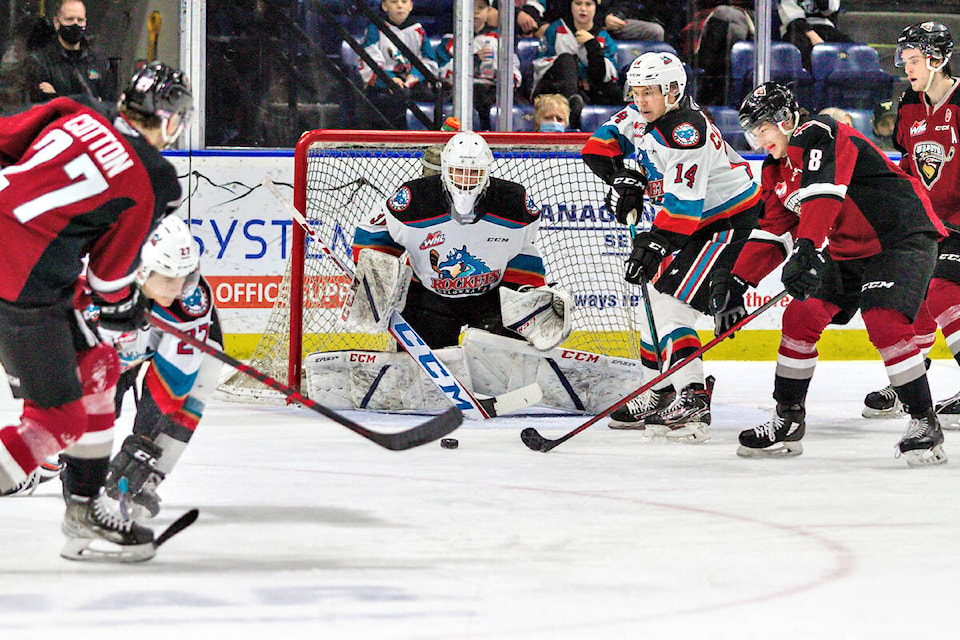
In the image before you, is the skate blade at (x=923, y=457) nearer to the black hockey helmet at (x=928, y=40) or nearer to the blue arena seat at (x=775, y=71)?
the black hockey helmet at (x=928, y=40)

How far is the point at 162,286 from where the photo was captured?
2.67 m

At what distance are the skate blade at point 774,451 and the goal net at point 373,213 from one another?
139 cm

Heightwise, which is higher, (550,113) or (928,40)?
(928,40)

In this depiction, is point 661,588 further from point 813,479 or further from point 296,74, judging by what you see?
point 296,74

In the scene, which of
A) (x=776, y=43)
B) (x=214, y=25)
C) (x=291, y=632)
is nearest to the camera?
(x=291, y=632)

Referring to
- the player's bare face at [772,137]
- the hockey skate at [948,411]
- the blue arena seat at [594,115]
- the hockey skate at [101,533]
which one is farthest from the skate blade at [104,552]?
the blue arena seat at [594,115]

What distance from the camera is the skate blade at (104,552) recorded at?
238 cm

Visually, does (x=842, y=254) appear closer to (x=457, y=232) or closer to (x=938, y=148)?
(x=938, y=148)

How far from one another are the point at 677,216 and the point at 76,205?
6.94ft

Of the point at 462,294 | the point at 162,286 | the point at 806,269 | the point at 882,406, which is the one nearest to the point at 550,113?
the point at 462,294

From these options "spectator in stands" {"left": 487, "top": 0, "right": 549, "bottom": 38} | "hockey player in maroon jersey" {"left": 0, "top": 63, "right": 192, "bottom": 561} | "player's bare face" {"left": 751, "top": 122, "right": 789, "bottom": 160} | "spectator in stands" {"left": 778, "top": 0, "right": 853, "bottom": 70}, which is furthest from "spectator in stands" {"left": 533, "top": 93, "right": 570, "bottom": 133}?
"hockey player in maroon jersey" {"left": 0, "top": 63, "right": 192, "bottom": 561}

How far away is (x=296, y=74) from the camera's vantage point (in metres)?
6.02

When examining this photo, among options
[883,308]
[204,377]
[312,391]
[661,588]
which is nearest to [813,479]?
[883,308]

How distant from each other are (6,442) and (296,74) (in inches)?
155
